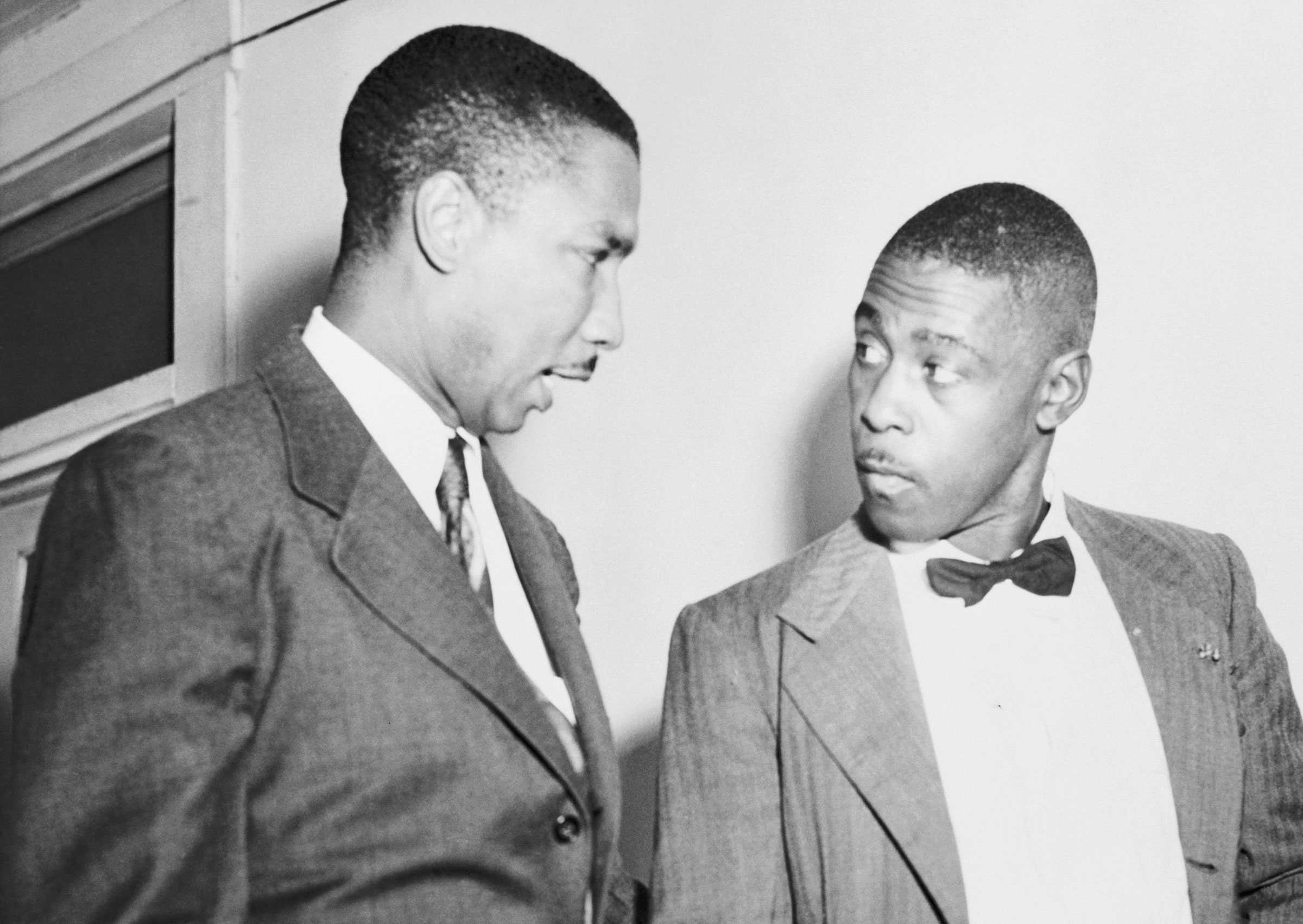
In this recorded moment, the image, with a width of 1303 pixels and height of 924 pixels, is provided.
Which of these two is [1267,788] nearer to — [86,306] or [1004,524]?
[1004,524]

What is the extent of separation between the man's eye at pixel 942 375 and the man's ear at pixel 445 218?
666 mm

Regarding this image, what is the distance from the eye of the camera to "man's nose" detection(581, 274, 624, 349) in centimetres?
193

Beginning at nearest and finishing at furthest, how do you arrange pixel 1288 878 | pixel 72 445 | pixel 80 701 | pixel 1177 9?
pixel 80 701 → pixel 1288 878 → pixel 1177 9 → pixel 72 445

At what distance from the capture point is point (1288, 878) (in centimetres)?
223

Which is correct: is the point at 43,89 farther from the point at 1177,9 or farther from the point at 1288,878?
the point at 1288,878

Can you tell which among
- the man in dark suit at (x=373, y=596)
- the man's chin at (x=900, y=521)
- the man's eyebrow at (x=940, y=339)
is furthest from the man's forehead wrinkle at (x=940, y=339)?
the man in dark suit at (x=373, y=596)

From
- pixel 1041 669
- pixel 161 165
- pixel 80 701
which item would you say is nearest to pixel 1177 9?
pixel 1041 669

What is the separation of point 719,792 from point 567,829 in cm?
53

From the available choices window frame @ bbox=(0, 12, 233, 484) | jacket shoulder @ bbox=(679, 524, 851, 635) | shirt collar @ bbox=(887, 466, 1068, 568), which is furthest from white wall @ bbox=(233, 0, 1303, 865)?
jacket shoulder @ bbox=(679, 524, 851, 635)

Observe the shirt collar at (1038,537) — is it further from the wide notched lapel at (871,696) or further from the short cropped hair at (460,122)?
the short cropped hair at (460,122)

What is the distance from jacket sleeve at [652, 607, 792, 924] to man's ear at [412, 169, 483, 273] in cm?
74

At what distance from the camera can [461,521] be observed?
190 centimetres

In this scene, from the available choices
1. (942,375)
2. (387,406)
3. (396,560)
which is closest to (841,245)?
(942,375)

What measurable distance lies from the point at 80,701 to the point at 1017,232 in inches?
54.7
